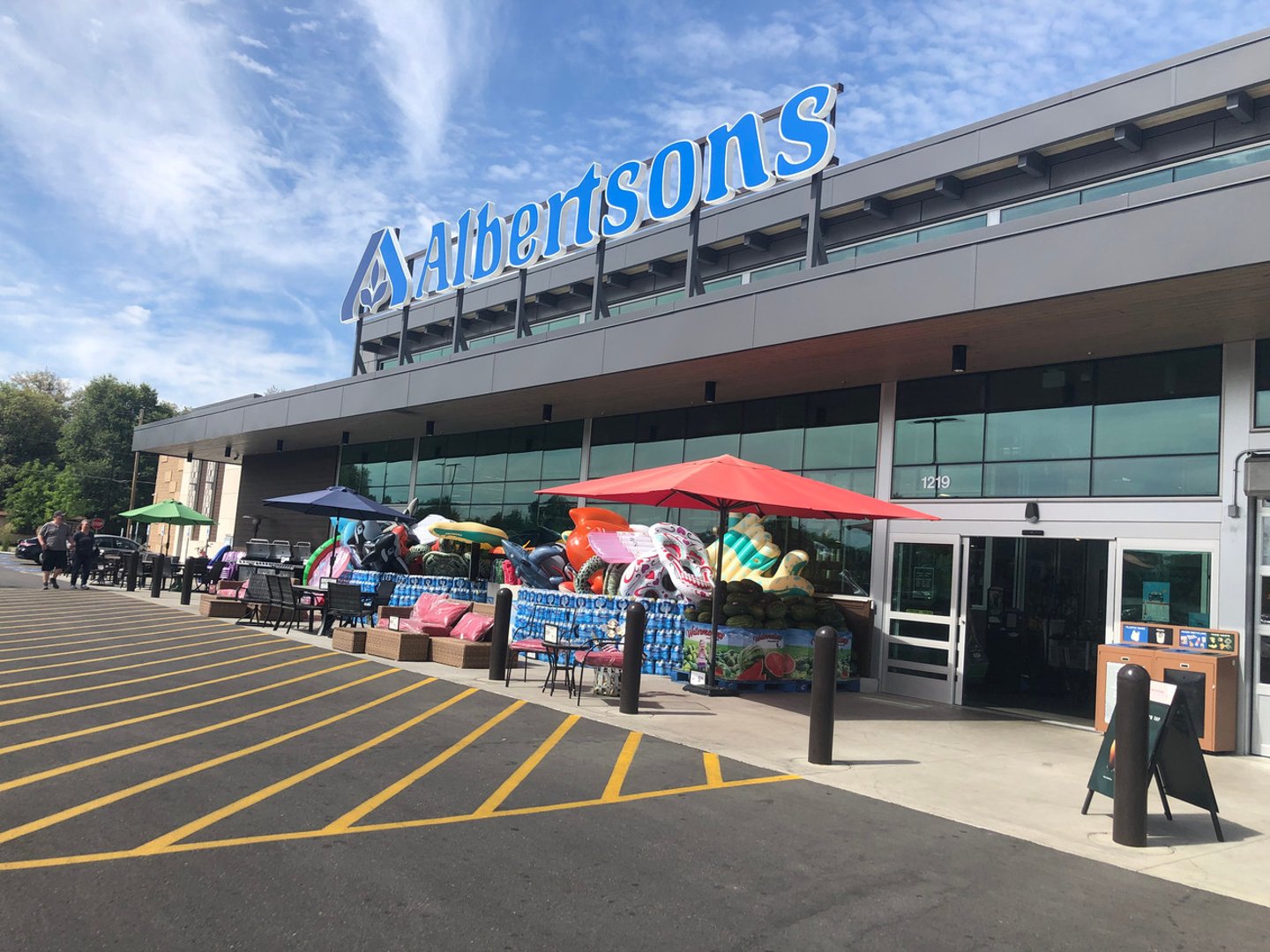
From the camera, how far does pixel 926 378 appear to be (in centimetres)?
1396

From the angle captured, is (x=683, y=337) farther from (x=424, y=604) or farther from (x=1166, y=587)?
(x=1166, y=587)

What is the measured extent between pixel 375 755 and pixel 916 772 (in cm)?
458

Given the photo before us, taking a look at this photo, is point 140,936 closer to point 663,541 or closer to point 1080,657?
point 663,541

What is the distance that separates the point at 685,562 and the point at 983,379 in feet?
16.7

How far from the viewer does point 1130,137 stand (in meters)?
15.4

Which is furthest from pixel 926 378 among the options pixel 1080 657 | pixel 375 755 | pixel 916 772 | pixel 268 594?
pixel 268 594

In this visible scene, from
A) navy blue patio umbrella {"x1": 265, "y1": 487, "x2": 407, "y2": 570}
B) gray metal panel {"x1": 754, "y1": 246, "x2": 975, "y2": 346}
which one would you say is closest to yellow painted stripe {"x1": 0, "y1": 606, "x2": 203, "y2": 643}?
navy blue patio umbrella {"x1": 265, "y1": 487, "x2": 407, "y2": 570}

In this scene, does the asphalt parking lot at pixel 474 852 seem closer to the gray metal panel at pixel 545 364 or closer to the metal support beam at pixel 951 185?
the gray metal panel at pixel 545 364

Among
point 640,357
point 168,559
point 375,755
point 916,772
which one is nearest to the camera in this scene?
point 375,755

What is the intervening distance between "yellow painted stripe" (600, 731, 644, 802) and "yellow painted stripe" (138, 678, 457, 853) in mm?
2002

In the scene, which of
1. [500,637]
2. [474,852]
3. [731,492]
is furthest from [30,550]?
[474,852]

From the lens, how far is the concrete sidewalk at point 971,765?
6.10 meters

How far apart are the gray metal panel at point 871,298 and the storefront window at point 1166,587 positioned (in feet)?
12.5

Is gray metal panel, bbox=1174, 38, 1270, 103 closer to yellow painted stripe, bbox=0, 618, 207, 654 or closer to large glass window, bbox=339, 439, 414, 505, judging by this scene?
yellow painted stripe, bbox=0, 618, 207, 654
